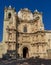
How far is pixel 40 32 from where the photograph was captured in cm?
4050

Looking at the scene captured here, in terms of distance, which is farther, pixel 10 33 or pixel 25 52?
pixel 25 52

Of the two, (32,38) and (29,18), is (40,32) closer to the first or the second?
(32,38)

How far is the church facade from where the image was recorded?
39.2 meters

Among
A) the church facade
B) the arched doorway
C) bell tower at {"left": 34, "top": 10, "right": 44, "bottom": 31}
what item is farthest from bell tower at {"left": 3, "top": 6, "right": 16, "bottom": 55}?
bell tower at {"left": 34, "top": 10, "right": 44, "bottom": 31}

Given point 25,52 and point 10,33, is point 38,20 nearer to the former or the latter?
point 10,33

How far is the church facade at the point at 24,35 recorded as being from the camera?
39.2 metres

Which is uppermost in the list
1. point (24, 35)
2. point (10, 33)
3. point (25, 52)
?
point (10, 33)

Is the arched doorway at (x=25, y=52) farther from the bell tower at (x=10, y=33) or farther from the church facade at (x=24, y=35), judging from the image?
the bell tower at (x=10, y=33)

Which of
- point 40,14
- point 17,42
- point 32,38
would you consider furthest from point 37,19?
point 17,42

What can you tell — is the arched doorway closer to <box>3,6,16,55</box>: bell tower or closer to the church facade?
the church facade

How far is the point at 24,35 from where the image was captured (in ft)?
137

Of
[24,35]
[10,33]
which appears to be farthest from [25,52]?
[10,33]

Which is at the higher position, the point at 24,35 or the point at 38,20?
the point at 38,20

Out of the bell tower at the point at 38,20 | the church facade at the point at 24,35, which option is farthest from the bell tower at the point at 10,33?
the bell tower at the point at 38,20
